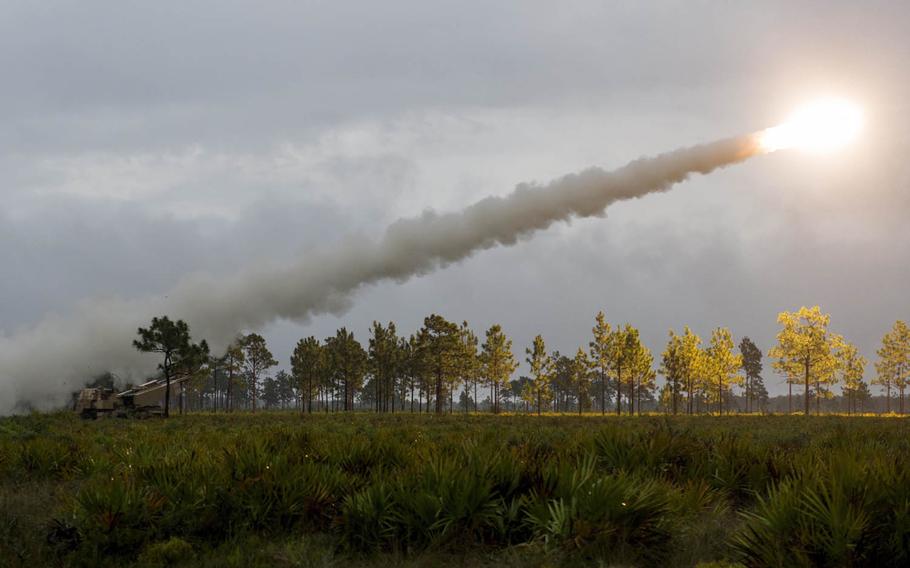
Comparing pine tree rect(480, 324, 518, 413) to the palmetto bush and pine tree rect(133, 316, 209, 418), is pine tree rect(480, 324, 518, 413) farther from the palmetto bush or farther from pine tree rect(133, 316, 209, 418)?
the palmetto bush

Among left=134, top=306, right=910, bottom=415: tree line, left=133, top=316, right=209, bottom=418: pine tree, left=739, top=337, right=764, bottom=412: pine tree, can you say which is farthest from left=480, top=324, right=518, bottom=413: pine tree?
left=739, top=337, right=764, bottom=412: pine tree

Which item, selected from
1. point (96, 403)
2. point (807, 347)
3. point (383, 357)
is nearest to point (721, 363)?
point (807, 347)

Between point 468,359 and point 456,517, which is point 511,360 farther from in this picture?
point 456,517

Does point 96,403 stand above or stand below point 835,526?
below

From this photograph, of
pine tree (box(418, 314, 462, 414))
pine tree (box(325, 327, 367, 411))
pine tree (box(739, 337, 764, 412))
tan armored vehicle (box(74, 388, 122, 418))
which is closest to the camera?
tan armored vehicle (box(74, 388, 122, 418))

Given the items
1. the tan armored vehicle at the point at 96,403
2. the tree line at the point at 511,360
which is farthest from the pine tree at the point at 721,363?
the tan armored vehicle at the point at 96,403

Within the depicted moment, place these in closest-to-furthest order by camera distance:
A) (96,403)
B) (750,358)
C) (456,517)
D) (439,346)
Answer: (456,517) < (96,403) < (439,346) < (750,358)

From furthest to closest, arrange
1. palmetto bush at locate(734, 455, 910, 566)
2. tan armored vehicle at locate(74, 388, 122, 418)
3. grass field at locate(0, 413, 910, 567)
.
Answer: tan armored vehicle at locate(74, 388, 122, 418)
grass field at locate(0, 413, 910, 567)
palmetto bush at locate(734, 455, 910, 566)

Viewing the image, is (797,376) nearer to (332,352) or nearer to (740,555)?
(332,352)

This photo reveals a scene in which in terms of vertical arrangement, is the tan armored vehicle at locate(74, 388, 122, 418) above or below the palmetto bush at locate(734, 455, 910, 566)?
below

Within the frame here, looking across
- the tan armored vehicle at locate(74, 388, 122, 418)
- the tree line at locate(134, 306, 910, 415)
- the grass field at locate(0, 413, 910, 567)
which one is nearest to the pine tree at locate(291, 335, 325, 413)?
the tree line at locate(134, 306, 910, 415)

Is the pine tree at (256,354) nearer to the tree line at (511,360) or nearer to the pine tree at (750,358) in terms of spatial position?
the tree line at (511,360)

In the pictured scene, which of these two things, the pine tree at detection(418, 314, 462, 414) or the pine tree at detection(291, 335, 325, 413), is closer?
the pine tree at detection(418, 314, 462, 414)

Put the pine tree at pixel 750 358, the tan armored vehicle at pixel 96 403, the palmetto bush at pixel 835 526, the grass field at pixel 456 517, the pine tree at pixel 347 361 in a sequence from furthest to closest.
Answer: the pine tree at pixel 750 358 → the pine tree at pixel 347 361 → the tan armored vehicle at pixel 96 403 → the grass field at pixel 456 517 → the palmetto bush at pixel 835 526
